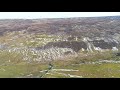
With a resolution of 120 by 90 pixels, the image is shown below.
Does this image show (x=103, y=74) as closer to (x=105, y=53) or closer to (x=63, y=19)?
(x=105, y=53)

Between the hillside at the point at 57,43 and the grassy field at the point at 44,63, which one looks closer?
the grassy field at the point at 44,63

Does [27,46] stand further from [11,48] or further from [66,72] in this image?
[66,72]

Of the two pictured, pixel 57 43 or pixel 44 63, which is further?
pixel 57 43

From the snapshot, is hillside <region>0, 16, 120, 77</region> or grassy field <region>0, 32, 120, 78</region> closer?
grassy field <region>0, 32, 120, 78</region>

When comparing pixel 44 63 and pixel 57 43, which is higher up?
pixel 57 43

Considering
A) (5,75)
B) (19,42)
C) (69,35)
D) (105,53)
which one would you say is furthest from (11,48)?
(105,53)
